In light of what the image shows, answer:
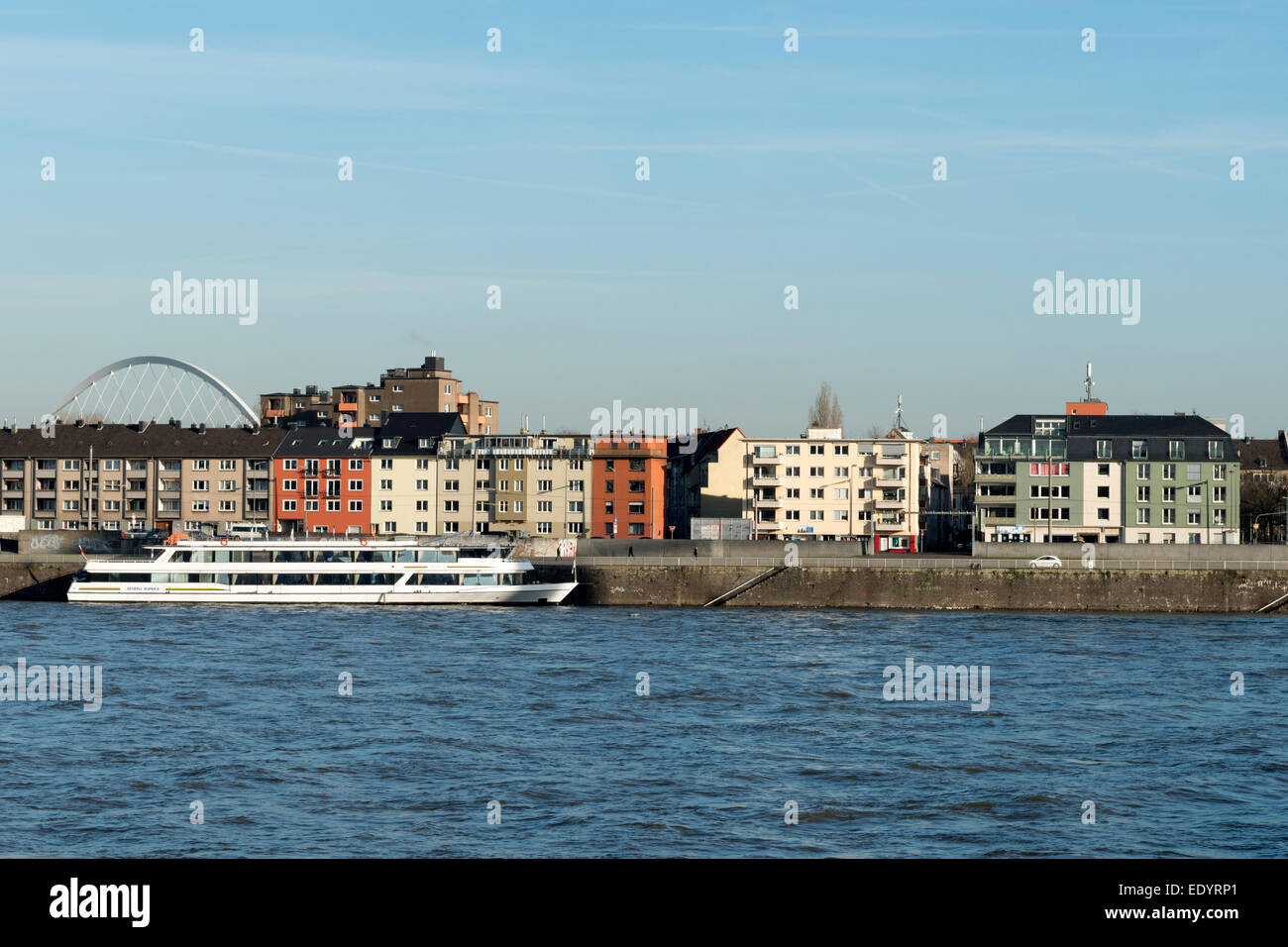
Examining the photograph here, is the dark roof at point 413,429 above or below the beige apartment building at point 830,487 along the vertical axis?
above

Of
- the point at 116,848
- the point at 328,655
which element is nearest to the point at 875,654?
the point at 328,655

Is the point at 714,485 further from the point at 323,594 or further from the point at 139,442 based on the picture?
the point at 139,442

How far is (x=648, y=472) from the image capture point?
126m

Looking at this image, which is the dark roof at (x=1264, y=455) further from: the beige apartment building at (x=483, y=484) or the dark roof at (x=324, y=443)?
the dark roof at (x=324, y=443)

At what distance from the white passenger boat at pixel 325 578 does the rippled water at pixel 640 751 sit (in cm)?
2313

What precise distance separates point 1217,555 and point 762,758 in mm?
59993

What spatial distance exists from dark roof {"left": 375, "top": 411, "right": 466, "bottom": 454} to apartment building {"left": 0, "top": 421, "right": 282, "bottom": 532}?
1153 cm

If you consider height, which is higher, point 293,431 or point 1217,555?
point 293,431

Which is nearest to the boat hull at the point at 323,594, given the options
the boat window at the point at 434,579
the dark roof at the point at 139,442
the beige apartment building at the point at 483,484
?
the boat window at the point at 434,579

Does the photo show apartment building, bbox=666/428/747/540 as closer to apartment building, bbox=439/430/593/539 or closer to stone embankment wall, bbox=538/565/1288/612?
apartment building, bbox=439/430/593/539

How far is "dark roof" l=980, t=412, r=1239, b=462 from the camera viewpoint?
11738 centimetres

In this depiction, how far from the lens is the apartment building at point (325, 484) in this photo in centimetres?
13075

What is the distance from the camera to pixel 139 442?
142 m
